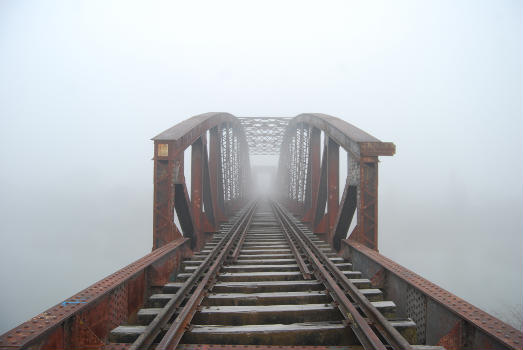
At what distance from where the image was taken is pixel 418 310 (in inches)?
124

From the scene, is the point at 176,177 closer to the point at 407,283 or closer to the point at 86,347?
the point at 86,347

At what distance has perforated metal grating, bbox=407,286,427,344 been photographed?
3027 millimetres

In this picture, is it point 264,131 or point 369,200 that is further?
point 264,131

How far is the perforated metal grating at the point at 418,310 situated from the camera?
303cm

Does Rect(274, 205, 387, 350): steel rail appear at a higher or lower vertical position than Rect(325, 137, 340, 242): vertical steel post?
lower

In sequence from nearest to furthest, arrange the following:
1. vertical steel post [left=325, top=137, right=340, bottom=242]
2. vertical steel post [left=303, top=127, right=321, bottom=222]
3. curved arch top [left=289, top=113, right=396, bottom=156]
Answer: curved arch top [left=289, top=113, right=396, bottom=156] → vertical steel post [left=325, top=137, right=340, bottom=242] → vertical steel post [left=303, top=127, right=321, bottom=222]

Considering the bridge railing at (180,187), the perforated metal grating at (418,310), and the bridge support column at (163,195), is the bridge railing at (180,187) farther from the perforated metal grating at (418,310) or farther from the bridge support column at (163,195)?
the perforated metal grating at (418,310)

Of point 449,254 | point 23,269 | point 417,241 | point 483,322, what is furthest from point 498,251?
point 23,269

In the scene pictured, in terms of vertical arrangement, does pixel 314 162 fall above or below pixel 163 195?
above

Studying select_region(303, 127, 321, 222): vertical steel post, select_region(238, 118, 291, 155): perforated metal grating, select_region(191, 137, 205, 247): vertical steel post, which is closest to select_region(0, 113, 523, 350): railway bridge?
select_region(191, 137, 205, 247): vertical steel post

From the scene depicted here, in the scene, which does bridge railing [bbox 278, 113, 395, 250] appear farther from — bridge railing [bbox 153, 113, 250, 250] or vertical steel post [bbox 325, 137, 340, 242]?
bridge railing [bbox 153, 113, 250, 250]

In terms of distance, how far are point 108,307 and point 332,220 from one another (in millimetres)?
6438

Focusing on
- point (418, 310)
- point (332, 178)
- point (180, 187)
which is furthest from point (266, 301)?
point (332, 178)

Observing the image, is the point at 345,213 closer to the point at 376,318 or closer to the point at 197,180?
the point at 376,318
